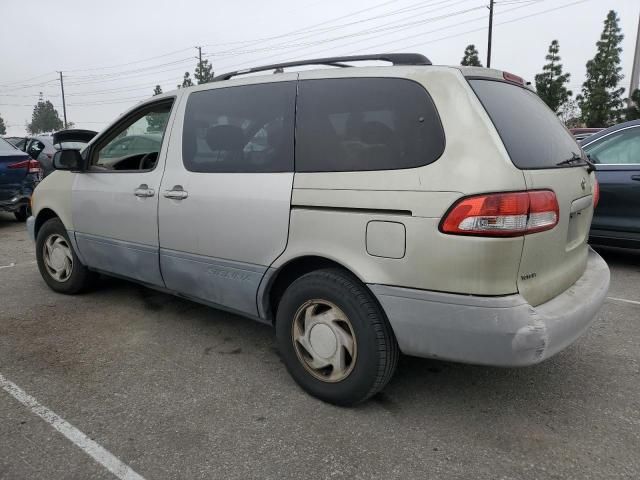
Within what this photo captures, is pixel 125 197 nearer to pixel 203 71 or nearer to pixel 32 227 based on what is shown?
pixel 32 227

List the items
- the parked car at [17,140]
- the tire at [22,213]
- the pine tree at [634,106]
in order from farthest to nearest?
1. the pine tree at [634,106]
2. the parked car at [17,140]
3. the tire at [22,213]

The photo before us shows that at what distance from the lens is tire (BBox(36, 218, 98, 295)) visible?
446 cm

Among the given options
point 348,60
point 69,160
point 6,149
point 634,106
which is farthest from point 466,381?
point 634,106

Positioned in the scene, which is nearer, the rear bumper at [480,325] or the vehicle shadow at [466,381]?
the rear bumper at [480,325]

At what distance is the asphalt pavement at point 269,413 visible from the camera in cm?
A: 224

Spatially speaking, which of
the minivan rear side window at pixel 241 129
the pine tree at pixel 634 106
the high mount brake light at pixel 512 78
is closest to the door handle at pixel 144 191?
the minivan rear side window at pixel 241 129

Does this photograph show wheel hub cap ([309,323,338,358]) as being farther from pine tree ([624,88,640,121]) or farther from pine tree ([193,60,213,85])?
pine tree ([193,60,213,85])

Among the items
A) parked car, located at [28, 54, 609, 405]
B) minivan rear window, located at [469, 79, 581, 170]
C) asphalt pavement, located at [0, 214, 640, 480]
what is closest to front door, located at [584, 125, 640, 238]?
asphalt pavement, located at [0, 214, 640, 480]

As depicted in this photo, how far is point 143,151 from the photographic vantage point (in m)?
4.19

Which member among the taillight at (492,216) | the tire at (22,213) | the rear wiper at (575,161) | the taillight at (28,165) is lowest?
the tire at (22,213)

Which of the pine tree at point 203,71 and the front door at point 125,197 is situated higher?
the pine tree at point 203,71

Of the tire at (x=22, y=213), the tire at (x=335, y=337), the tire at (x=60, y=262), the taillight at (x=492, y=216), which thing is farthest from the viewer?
the tire at (x=22, y=213)

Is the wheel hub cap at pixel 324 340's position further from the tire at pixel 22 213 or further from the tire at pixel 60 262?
the tire at pixel 22 213

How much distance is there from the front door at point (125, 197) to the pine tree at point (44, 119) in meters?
113
